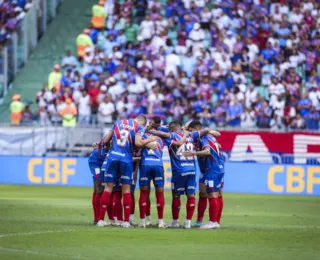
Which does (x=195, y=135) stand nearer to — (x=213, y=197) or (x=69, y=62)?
(x=213, y=197)

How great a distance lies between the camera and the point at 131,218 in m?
18.2

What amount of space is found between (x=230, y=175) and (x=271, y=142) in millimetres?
1924

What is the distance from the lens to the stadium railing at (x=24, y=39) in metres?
36.7

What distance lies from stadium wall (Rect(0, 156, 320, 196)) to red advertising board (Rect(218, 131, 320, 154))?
0.55 meters

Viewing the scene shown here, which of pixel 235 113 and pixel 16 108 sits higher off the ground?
pixel 16 108

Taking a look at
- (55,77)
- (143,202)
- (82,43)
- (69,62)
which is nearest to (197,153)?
(143,202)

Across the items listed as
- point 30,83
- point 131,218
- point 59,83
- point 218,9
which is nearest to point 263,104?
point 218,9

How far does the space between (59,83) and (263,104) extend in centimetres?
812

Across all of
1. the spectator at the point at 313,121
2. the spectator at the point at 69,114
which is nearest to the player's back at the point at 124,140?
the spectator at the point at 313,121

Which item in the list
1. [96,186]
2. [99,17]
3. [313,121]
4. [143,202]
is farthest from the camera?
[99,17]

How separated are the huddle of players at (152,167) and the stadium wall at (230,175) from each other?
13019 mm

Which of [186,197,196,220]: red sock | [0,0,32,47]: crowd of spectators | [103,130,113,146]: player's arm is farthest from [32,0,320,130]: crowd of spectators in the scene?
[103,130,113,146]: player's arm

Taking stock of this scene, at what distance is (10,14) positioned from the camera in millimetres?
38938

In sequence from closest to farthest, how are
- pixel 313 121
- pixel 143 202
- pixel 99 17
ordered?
pixel 143 202, pixel 313 121, pixel 99 17
